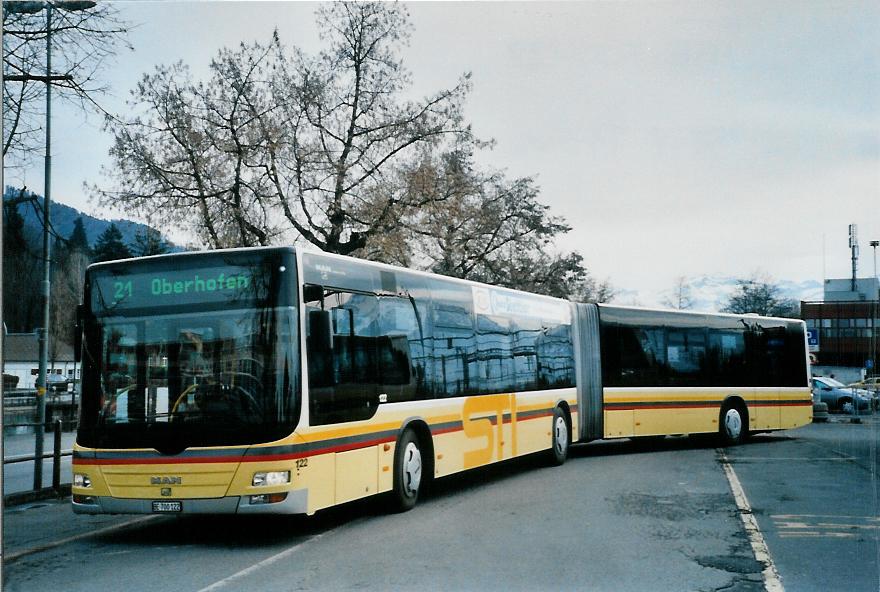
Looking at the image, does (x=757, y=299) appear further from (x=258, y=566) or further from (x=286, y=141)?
(x=258, y=566)

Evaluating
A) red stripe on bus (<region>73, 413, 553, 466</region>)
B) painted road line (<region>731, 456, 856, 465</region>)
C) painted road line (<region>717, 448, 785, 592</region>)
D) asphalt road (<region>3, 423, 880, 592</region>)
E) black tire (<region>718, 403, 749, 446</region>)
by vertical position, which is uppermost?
red stripe on bus (<region>73, 413, 553, 466</region>)

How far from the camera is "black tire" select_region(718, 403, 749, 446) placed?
22.0 metres

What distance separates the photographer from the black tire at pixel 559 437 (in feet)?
58.1

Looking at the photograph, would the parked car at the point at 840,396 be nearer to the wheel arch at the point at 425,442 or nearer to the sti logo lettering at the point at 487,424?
the sti logo lettering at the point at 487,424

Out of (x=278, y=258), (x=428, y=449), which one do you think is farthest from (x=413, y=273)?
(x=278, y=258)

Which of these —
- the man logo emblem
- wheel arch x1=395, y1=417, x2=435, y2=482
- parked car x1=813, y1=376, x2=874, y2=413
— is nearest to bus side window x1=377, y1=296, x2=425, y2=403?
wheel arch x1=395, y1=417, x2=435, y2=482

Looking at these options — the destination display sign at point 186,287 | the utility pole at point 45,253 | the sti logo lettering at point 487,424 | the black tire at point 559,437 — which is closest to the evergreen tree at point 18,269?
the utility pole at point 45,253

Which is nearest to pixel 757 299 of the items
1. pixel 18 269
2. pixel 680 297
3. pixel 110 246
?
pixel 680 297

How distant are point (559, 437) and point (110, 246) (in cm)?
2160

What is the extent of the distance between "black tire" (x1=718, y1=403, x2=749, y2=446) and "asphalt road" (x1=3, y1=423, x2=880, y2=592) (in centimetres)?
656

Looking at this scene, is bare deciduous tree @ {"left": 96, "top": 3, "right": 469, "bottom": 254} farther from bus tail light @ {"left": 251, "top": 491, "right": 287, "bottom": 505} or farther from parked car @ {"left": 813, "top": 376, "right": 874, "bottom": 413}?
parked car @ {"left": 813, "top": 376, "right": 874, "bottom": 413}

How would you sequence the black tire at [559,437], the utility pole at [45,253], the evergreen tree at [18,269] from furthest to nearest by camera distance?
the black tire at [559,437]
the evergreen tree at [18,269]
the utility pole at [45,253]

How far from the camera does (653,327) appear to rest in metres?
21.3

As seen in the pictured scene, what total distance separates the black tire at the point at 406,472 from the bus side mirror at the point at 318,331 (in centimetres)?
232
